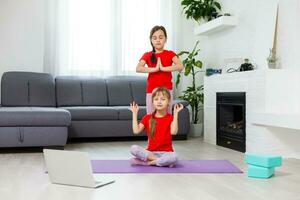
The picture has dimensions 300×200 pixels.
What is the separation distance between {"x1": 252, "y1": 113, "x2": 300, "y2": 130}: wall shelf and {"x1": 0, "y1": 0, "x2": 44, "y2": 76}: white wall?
3244 mm

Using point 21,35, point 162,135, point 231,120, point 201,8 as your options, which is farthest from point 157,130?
point 21,35

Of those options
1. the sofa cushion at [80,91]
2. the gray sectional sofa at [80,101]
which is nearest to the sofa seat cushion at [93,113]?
the gray sectional sofa at [80,101]

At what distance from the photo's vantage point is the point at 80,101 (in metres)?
5.67

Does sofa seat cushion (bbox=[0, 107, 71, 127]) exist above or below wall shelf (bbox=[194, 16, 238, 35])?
below

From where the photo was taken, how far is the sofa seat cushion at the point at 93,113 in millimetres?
5098

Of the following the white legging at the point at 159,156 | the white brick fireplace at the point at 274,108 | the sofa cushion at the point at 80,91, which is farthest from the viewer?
the sofa cushion at the point at 80,91

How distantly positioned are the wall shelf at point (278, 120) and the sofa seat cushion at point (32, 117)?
192 cm

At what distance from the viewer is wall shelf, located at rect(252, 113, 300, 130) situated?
143 inches

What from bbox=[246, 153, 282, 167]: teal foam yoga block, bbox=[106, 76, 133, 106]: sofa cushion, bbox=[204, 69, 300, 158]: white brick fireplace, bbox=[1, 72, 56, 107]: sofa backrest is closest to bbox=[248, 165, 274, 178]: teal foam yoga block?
bbox=[246, 153, 282, 167]: teal foam yoga block

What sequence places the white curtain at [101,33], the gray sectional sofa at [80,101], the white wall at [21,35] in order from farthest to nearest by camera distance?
the white curtain at [101,33]
the white wall at [21,35]
the gray sectional sofa at [80,101]

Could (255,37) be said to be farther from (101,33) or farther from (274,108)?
(101,33)

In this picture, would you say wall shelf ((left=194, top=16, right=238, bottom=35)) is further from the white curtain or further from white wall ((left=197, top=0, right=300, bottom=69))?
the white curtain

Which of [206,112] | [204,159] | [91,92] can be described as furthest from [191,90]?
[204,159]

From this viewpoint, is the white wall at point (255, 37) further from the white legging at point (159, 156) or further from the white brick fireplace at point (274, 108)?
the white legging at point (159, 156)
